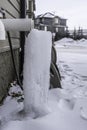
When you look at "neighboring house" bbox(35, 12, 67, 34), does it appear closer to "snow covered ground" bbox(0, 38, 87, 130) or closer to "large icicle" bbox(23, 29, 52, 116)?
"snow covered ground" bbox(0, 38, 87, 130)

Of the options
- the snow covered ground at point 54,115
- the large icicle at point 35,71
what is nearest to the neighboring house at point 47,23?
the snow covered ground at point 54,115

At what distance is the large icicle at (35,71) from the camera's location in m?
2.88

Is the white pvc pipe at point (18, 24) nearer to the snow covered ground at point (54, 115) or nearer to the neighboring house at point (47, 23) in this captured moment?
the snow covered ground at point (54, 115)

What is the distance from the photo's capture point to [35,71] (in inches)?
114

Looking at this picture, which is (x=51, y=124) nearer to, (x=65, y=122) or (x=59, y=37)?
(x=65, y=122)

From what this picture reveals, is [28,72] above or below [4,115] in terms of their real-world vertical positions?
above

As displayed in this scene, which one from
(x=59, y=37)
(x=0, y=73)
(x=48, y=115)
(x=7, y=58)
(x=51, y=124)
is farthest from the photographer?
(x=59, y=37)

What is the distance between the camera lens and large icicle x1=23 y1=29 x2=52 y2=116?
9.45ft

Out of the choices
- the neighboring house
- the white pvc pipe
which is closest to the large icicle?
the white pvc pipe

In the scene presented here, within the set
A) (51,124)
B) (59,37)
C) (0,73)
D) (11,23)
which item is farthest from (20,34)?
(59,37)

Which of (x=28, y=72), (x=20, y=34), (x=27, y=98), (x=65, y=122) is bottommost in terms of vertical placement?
(x=65, y=122)

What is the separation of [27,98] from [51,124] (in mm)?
401

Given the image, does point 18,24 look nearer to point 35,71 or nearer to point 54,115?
point 35,71

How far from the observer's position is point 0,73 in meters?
3.70
